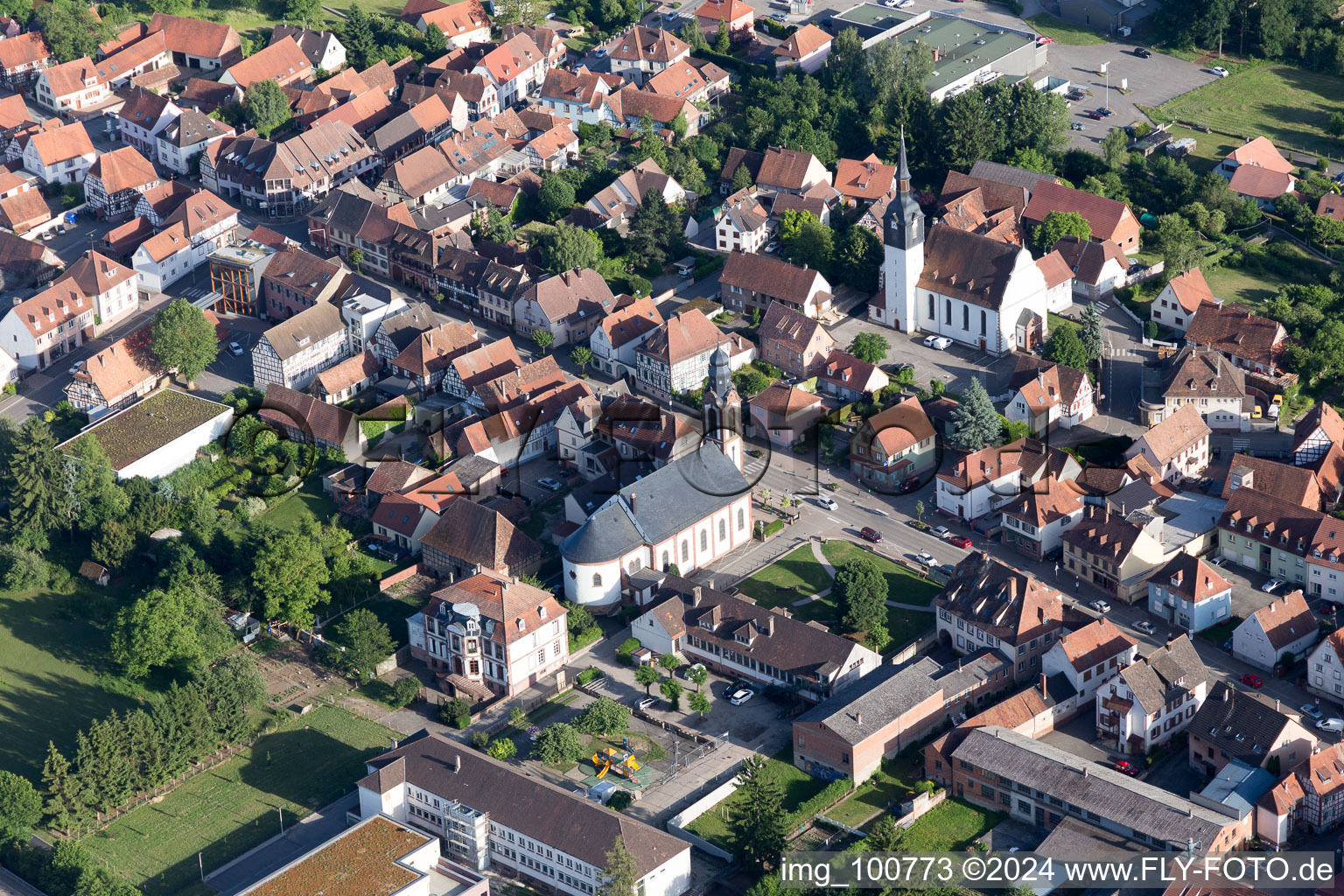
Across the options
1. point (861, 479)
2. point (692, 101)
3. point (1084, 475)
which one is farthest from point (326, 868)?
point (692, 101)

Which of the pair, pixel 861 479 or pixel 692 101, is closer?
pixel 861 479

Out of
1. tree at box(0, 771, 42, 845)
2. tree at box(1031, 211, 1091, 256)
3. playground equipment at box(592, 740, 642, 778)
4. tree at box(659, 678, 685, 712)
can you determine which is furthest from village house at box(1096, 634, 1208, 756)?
tree at box(0, 771, 42, 845)

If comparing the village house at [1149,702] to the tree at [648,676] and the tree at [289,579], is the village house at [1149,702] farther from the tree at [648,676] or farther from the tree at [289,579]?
the tree at [289,579]

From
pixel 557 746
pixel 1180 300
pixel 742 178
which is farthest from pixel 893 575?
pixel 742 178

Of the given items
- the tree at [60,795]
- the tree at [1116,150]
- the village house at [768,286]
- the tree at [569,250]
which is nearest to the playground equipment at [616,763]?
the tree at [60,795]

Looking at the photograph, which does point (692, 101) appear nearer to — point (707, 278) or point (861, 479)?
point (707, 278)

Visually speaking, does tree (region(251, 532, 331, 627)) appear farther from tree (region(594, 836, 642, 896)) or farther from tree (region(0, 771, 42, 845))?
tree (region(594, 836, 642, 896))
